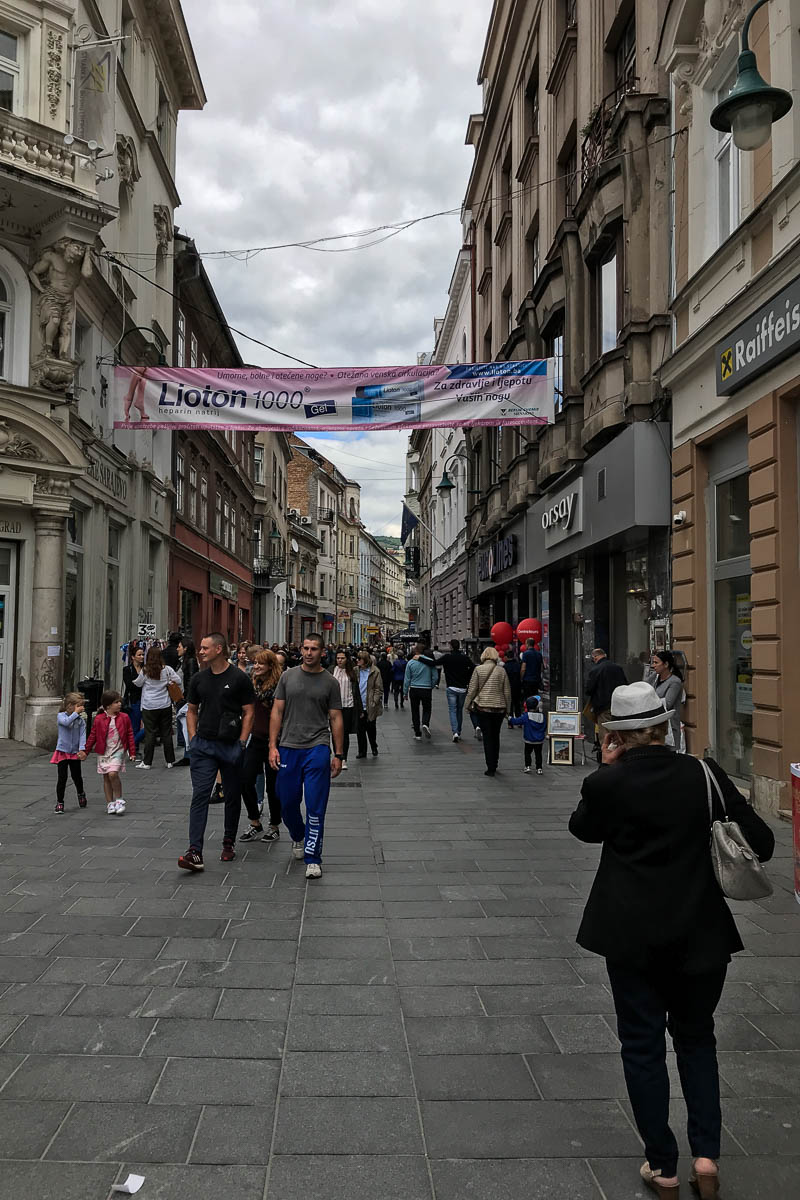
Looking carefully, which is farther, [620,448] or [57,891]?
[620,448]

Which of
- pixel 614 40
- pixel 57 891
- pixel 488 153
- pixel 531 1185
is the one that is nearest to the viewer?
pixel 531 1185

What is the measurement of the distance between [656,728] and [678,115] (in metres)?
11.5

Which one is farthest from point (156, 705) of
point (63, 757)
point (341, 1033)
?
point (341, 1033)

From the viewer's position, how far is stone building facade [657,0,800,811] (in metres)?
8.92

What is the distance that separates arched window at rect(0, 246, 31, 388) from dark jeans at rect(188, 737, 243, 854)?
9614 millimetres

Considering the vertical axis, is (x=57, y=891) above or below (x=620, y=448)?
below

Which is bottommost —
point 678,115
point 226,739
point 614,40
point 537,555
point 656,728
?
point 226,739

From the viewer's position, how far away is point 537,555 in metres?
20.2

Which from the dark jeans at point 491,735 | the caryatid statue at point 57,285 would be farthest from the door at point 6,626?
the dark jeans at point 491,735

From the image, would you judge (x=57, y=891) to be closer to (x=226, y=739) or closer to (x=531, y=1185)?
(x=226, y=739)

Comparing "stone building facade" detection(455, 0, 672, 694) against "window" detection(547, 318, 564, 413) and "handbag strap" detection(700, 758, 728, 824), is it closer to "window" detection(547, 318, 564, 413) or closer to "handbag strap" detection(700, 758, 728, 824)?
"window" detection(547, 318, 564, 413)

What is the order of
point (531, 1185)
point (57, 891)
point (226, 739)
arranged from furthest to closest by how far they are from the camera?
point (226, 739) < point (57, 891) < point (531, 1185)

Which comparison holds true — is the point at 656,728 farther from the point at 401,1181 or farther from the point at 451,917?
the point at 451,917

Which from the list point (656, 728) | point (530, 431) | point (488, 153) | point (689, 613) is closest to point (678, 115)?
point (689, 613)
